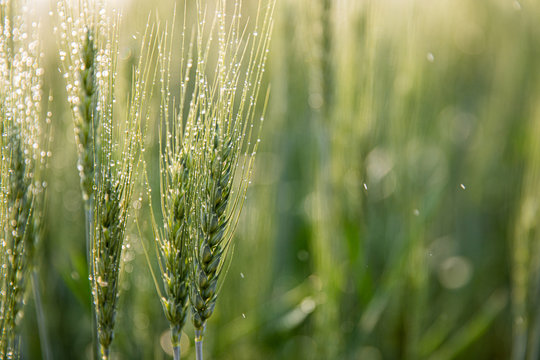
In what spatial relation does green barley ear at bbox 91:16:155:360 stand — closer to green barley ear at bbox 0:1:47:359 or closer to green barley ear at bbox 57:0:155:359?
green barley ear at bbox 57:0:155:359

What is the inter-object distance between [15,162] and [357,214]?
2.46 ft

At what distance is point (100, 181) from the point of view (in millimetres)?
602

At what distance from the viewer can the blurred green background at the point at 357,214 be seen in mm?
983

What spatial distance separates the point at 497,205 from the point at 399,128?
2.42 feet

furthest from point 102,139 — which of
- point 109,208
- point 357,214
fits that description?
point 357,214

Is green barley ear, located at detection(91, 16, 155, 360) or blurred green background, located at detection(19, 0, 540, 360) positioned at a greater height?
green barley ear, located at detection(91, 16, 155, 360)

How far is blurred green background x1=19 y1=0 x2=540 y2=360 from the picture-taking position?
98 cm

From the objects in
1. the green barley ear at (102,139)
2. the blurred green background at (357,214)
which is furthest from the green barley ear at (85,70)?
the blurred green background at (357,214)

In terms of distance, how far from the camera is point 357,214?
1.18 meters

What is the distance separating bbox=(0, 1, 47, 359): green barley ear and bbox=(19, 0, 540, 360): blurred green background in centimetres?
18

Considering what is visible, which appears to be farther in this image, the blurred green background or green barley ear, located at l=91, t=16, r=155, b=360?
the blurred green background

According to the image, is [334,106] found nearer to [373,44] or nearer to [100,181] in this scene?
[373,44]

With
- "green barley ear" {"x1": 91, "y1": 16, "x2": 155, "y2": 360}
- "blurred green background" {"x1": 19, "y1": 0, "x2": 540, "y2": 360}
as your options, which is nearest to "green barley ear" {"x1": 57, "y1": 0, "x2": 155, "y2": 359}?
"green barley ear" {"x1": 91, "y1": 16, "x2": 155, "y2": 360}

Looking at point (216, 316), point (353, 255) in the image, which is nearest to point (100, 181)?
point (216, 316)
